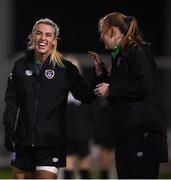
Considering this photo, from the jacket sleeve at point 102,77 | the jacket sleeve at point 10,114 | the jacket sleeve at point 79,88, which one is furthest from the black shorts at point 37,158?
the jacket sleeve at point 102,77

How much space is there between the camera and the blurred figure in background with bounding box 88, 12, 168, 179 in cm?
589

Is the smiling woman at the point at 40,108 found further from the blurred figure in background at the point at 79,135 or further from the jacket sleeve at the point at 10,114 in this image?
the blurred figure in background at the point at 79,135

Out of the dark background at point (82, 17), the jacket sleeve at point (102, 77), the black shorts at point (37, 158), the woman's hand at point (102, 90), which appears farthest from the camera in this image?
the dark background at point (82, 17)

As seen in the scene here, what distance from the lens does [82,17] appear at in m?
18.2

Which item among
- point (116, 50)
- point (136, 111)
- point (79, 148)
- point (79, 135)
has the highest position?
point (116, 50)

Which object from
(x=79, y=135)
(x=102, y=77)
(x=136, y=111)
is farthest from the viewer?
(x=79, y=135)

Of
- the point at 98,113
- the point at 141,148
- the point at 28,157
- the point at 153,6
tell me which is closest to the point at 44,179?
the point at 28,157

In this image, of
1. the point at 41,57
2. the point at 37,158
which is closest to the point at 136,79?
the point at 41,57

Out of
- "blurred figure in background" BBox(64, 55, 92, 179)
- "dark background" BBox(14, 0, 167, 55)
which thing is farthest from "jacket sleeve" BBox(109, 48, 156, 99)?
"dark background" BBox(14, 0, 167, 55)

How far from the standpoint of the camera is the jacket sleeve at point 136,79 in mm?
5875

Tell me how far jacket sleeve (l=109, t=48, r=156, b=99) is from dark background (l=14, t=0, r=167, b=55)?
1123 centimetres

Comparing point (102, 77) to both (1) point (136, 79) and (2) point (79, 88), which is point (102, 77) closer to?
(2) point (79, 88)

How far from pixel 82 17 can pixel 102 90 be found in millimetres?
12334

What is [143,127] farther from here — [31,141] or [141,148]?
[31,141]
